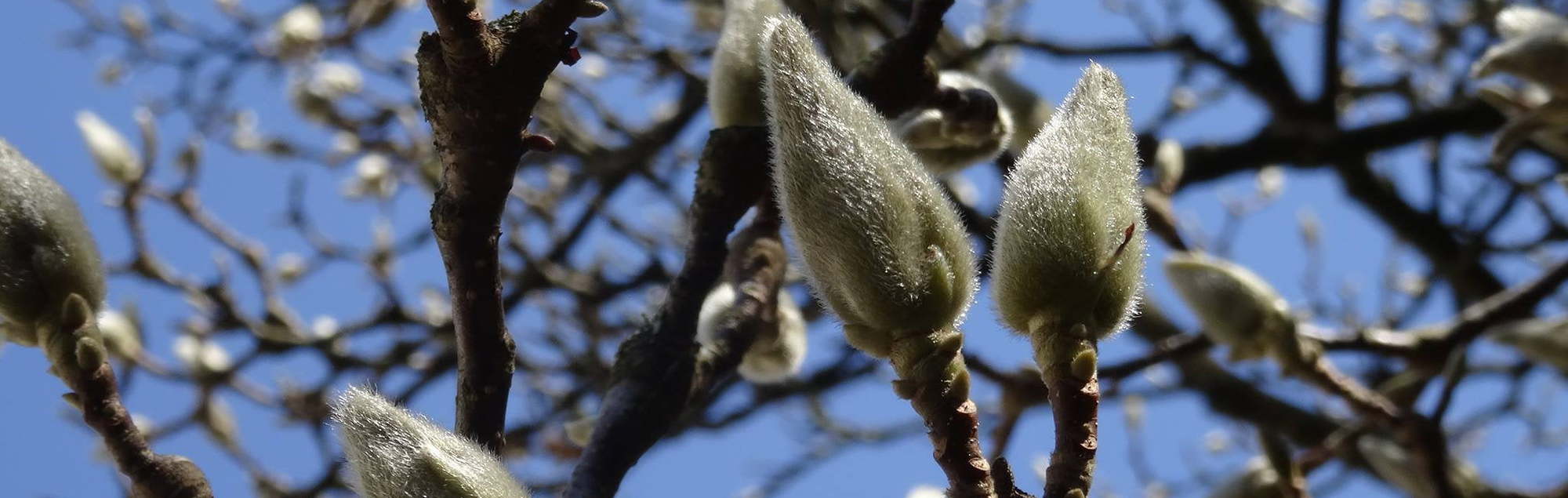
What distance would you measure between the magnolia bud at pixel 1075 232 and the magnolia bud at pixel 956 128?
260 millimetres

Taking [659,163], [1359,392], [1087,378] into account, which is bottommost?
[1087,378]

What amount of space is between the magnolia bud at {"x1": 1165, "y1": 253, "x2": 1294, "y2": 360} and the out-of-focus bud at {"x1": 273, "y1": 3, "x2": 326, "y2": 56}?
240 cm

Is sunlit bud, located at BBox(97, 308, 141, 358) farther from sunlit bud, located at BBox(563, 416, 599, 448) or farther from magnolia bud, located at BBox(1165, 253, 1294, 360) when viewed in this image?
magnolia bud, located at BBox(1165, 253, 1294, 360)

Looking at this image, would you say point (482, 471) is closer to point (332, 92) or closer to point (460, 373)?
point (460, 373)

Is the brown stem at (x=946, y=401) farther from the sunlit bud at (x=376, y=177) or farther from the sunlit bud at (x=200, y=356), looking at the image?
the sunlit bud at (x=376, y=177)

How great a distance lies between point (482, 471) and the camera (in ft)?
2.05

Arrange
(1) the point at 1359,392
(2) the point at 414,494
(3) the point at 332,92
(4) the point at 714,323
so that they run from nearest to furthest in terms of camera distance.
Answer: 1. (2) the point at 414,494
2. (4) the point at 714,323
3. (1) the point at 1359,392
4. (3) the point at 332,92

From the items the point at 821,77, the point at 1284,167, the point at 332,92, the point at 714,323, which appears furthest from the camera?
the point at 332,92

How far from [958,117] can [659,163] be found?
1.95 meters

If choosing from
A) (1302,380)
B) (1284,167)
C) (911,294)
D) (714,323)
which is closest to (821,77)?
(911,294)

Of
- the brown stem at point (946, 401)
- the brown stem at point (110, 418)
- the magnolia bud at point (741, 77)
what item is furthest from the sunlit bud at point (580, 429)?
the brown stem at point (946, 401)

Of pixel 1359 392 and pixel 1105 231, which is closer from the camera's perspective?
pixel 1105 231

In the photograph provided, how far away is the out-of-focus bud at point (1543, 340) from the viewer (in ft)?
4.35

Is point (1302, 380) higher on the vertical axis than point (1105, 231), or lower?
higher
